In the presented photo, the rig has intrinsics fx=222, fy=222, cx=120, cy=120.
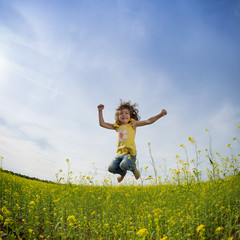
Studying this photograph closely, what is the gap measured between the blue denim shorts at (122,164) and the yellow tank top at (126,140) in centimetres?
15

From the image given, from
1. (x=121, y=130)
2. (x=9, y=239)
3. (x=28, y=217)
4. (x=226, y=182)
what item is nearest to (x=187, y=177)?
(x=226, y=182)

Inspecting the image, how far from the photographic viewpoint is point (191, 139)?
5.21 meters

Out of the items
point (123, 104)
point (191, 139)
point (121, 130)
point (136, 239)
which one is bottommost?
point (136, 239)

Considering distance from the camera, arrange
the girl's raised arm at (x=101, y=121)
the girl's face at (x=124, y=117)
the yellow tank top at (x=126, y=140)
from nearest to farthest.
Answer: the yellow tank top at (x=126, y=140)
the girl's raised arm at (x=101, y=121)
the girl's face at (x=124, y=117)

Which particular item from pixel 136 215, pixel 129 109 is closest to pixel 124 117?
pixel 129 109

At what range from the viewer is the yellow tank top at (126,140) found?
655 centimetres

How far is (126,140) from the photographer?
6.61 metres

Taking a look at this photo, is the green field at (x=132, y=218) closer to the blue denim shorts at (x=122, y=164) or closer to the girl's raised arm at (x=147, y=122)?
the blue denim shorts at (x=122, y=164)

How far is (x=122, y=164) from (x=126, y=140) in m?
0.72

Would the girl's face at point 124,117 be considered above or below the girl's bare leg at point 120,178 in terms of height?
above

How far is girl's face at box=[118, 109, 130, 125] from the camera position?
22.7 ft

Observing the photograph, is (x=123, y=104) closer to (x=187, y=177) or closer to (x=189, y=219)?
(x=187, y=177)

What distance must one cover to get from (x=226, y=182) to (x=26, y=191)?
182 inches

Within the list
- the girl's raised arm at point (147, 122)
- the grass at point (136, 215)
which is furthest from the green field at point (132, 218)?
the girl's raised arm at point (147, 122)
